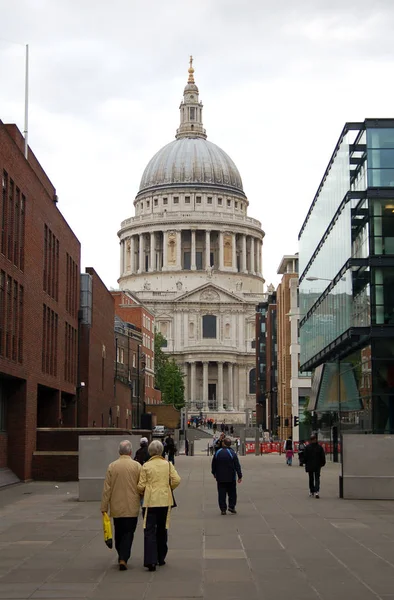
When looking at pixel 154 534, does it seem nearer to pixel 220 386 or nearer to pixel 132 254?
pixel 220 386

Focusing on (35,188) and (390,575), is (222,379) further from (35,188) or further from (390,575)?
(390,575)

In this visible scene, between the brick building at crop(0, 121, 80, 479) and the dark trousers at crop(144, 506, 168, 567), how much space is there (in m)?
19.0

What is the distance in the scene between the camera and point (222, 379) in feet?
575

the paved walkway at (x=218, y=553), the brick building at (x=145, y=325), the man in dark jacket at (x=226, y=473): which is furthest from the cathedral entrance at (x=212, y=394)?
the man in dark jacket at (x=226, y=473)

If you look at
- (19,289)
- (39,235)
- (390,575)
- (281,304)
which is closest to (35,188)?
(39,235)

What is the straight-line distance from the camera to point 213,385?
17812 cm

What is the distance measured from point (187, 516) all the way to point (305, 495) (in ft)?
25.0

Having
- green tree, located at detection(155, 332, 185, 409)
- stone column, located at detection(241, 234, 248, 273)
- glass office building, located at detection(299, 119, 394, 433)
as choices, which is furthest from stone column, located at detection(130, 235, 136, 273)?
glass office building, located at detection(299, 119, 394, 433)

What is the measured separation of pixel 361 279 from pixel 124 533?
34.1 meters

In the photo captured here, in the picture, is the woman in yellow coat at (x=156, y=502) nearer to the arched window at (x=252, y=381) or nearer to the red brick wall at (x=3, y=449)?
the red brick wall at (x=3, y=449)

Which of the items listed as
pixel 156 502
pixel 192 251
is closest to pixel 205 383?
pixel 192 251

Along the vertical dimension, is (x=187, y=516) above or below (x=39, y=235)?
below

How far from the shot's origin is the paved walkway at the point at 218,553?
44.2 ft

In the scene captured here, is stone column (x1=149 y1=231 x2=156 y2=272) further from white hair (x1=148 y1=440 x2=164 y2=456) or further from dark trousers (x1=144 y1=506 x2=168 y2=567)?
dark trousers (x1=144 y1=506 x2=168 y2=567)
